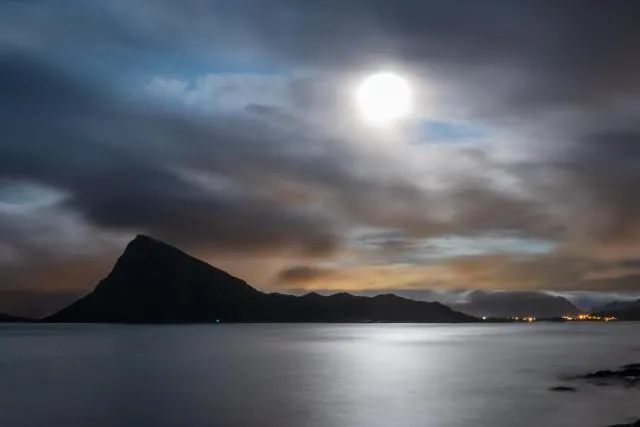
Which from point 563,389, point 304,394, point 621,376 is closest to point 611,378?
point 621,376

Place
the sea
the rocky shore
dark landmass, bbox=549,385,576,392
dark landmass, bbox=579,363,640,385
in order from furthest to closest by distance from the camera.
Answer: dark landmass, bbox=579,363,640,385, the rocky shore, dark landmass, bbox=549,385,576,392, the sea

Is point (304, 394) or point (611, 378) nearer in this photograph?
point (304, 394)

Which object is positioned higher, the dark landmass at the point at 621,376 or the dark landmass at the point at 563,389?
the dark landmass at the point at 621,376

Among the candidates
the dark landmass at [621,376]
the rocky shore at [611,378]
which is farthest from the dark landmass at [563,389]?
the dark landmass at [621,376]

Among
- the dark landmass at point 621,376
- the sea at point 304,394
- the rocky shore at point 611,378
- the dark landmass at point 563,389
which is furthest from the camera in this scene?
the dark landmass at point 621,376

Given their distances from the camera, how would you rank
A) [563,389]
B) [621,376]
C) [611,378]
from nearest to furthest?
[563,389] → [611,378] → [621,376]

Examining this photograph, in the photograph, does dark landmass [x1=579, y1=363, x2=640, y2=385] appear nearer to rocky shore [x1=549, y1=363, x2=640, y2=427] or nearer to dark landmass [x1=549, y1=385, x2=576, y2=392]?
rocky shore [x1=549, y1=363, x2=640, y2=427]

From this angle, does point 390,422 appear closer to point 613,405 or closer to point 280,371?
point 613,405

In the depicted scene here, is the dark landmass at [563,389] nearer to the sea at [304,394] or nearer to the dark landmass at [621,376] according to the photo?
the sea at [304,394]

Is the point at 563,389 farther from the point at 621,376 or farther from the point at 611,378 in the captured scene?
the point at 621,376

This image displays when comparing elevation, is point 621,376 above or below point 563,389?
above

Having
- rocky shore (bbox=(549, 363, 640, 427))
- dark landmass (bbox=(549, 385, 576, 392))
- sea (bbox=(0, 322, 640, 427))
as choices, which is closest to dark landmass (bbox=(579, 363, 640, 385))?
rocky shore (bbox=(549, 363, 640, 427))

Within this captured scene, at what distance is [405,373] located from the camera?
112 metres

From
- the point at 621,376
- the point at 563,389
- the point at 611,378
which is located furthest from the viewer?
the point at 621,376
